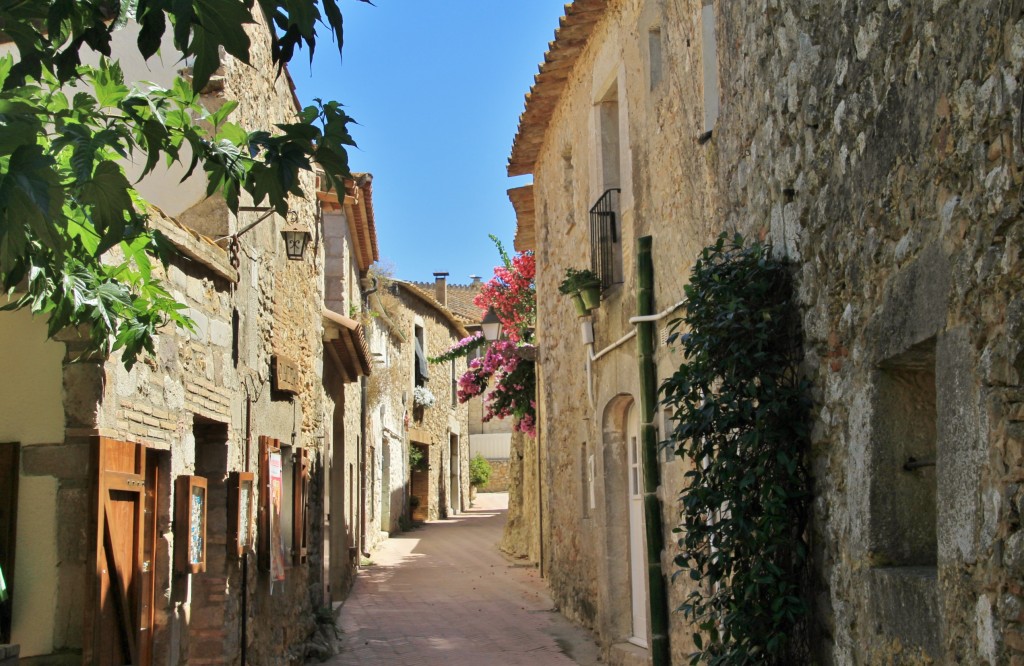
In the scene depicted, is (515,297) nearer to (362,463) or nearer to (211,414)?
(362,463)

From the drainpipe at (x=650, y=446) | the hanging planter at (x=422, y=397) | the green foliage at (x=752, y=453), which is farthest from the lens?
the hanging planter at (x=422, y=397)

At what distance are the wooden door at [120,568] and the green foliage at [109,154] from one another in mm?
520

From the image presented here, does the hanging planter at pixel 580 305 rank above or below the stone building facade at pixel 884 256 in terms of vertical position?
above

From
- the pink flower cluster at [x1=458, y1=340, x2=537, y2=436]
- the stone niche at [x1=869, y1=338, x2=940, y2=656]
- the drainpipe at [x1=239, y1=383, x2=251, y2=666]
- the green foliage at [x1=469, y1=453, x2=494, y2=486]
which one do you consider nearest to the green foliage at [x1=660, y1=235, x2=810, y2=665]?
the stone niche at [x1=869, y1=338, x2=940, y2=656]

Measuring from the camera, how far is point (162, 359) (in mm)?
6059

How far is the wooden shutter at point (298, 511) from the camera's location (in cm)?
992

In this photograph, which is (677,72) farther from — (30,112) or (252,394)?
(30,112)

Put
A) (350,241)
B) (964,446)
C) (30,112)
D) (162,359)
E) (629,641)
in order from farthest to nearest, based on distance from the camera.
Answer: (350,241) → (629,641) → (162,359) → (30,112) → (964,446)

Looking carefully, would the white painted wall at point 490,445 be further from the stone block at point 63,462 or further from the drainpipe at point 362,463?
the stone block at point 63,462

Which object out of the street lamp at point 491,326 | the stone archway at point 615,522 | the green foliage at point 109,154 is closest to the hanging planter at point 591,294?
the stone archway at point 615,522

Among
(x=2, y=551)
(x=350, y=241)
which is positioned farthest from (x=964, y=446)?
(x=350, y=241)

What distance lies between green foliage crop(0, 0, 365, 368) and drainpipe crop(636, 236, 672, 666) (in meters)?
3.65

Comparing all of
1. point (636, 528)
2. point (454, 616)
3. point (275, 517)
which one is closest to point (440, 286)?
point (454, 616)

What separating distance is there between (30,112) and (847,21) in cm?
280
